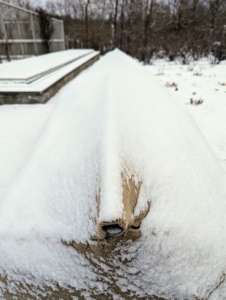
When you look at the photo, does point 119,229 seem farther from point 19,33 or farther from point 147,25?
point 147,25

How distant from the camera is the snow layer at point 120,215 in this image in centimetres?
77

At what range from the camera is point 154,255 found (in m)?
0.77

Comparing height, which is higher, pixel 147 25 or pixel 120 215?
pixel 147 25

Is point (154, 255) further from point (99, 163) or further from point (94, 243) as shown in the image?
point (99, 163)

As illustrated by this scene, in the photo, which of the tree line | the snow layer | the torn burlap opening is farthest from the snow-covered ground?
the tree line

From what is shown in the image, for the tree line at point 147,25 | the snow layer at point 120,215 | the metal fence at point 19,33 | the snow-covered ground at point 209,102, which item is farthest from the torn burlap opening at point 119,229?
the tree line at point 147,25

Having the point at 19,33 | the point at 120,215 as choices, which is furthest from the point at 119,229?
the point at 19,33

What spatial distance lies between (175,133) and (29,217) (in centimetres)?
103

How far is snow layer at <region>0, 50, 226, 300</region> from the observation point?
2.52 ft

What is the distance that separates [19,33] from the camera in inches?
284

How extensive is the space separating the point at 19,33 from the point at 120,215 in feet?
27.9

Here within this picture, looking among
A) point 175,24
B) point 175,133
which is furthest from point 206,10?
point 175,133

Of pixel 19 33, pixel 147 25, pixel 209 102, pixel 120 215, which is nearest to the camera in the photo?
pixel 120 215

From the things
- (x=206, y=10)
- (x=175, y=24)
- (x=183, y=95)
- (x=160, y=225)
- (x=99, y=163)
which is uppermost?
(x=206, y=10)
